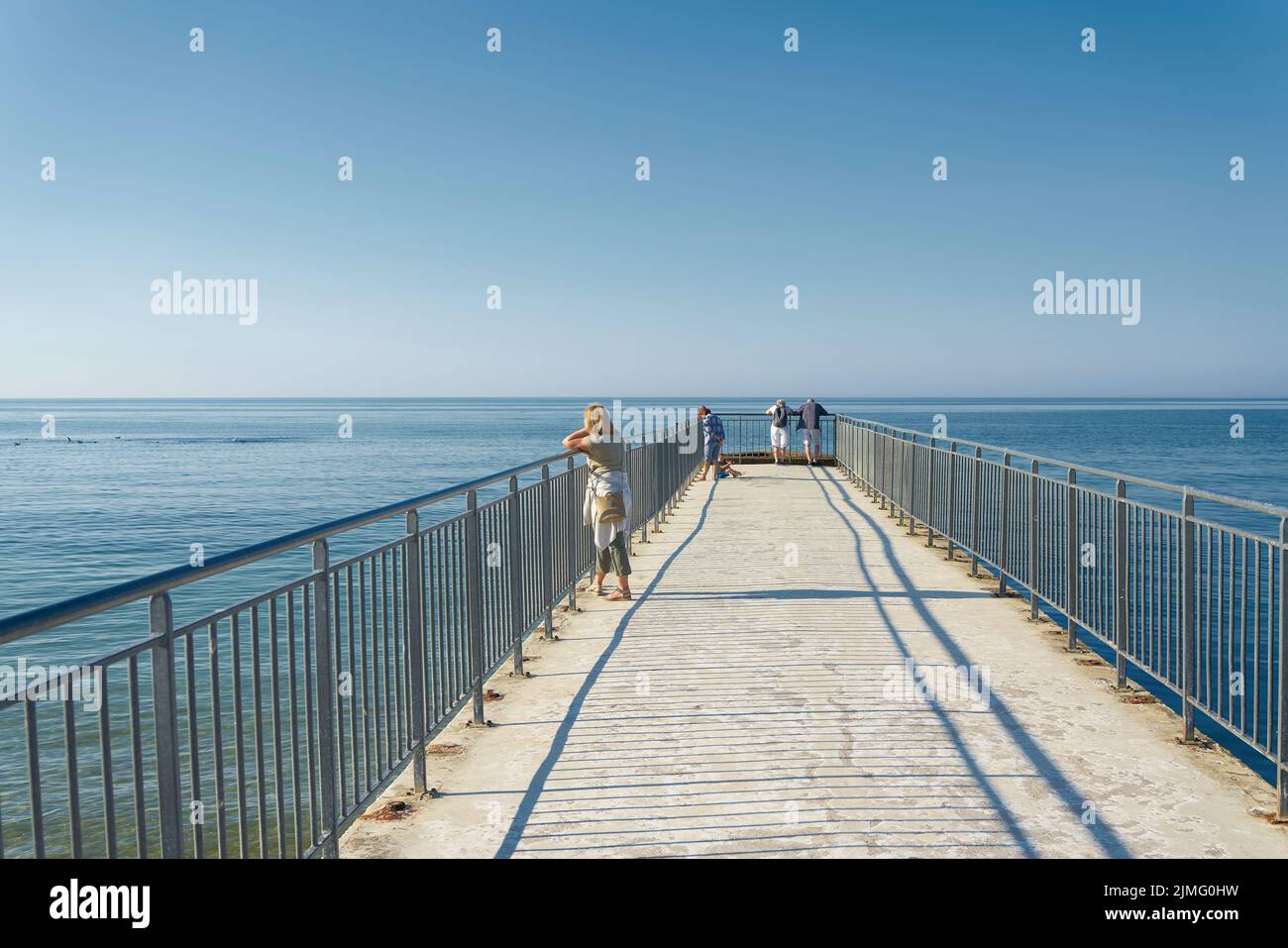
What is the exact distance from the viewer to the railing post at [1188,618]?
5137 millimetres

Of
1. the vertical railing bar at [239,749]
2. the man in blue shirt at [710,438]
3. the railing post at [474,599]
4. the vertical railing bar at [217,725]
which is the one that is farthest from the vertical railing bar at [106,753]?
the man in blue shirt at [710,438]

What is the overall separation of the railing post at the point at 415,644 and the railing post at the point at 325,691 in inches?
32.7

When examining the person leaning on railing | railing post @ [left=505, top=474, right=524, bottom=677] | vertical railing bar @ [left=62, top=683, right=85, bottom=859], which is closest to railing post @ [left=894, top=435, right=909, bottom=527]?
railing post @ [left=505, top=474, right=524, bottom=677]

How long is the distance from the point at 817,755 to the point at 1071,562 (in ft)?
10.5

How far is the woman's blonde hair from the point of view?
28.3ft

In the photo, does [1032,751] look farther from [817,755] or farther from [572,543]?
[572,543]

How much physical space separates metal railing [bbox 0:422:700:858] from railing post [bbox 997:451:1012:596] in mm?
3677

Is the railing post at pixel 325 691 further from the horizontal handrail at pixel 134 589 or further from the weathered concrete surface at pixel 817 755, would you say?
the weathered concrete surface at pixel 817 755

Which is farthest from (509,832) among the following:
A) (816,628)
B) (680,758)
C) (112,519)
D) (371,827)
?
(112,519)

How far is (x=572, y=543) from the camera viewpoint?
853 cm

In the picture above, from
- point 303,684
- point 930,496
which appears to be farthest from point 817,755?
point 930,496

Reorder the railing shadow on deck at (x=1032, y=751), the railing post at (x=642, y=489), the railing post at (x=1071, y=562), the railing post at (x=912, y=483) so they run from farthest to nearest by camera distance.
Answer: the railing post at (x=912, y=483)
the railing post at (x=642, y=489)
the railing post at (x=1071, y=562)
the railing shadow on deck at (x=1032, y=751)
